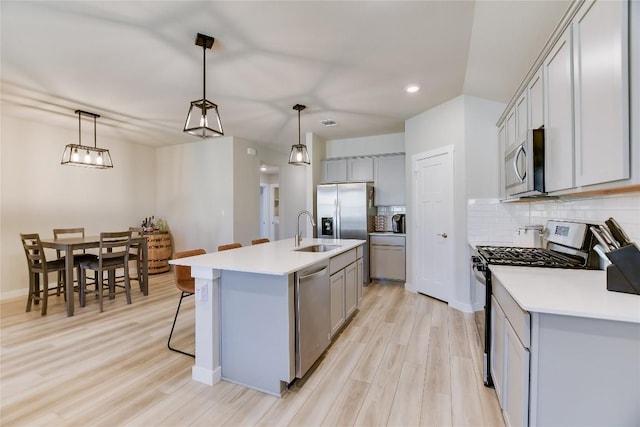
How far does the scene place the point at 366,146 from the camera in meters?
5.49

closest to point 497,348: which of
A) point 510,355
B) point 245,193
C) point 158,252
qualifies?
point 510,355

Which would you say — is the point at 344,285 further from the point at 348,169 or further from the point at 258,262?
the point at 348,169

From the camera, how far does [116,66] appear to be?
275 cm

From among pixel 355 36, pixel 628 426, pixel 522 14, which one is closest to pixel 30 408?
pixel 628 426

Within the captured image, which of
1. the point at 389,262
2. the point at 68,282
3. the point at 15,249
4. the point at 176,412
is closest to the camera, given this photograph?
the point at 176,412

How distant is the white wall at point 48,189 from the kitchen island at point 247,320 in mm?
4088

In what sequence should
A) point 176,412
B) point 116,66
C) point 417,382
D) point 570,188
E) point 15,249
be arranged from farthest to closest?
point 15,249
point 116,66
point 417,382
point 176,412
point 570,188

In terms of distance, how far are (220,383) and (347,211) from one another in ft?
10.8

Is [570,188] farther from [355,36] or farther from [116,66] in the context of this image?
[116,66]

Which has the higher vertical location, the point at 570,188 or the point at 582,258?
the point at 570,188

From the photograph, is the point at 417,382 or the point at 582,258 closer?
the point at 582,258

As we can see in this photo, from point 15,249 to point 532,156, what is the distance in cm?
651

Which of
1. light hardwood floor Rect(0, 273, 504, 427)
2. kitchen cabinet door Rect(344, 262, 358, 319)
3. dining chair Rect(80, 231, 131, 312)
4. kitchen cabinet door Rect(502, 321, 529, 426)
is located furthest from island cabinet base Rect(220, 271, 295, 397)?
dining chair Rect(80, 231, 131, 312)

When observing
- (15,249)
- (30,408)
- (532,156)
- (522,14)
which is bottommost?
(30,408)
